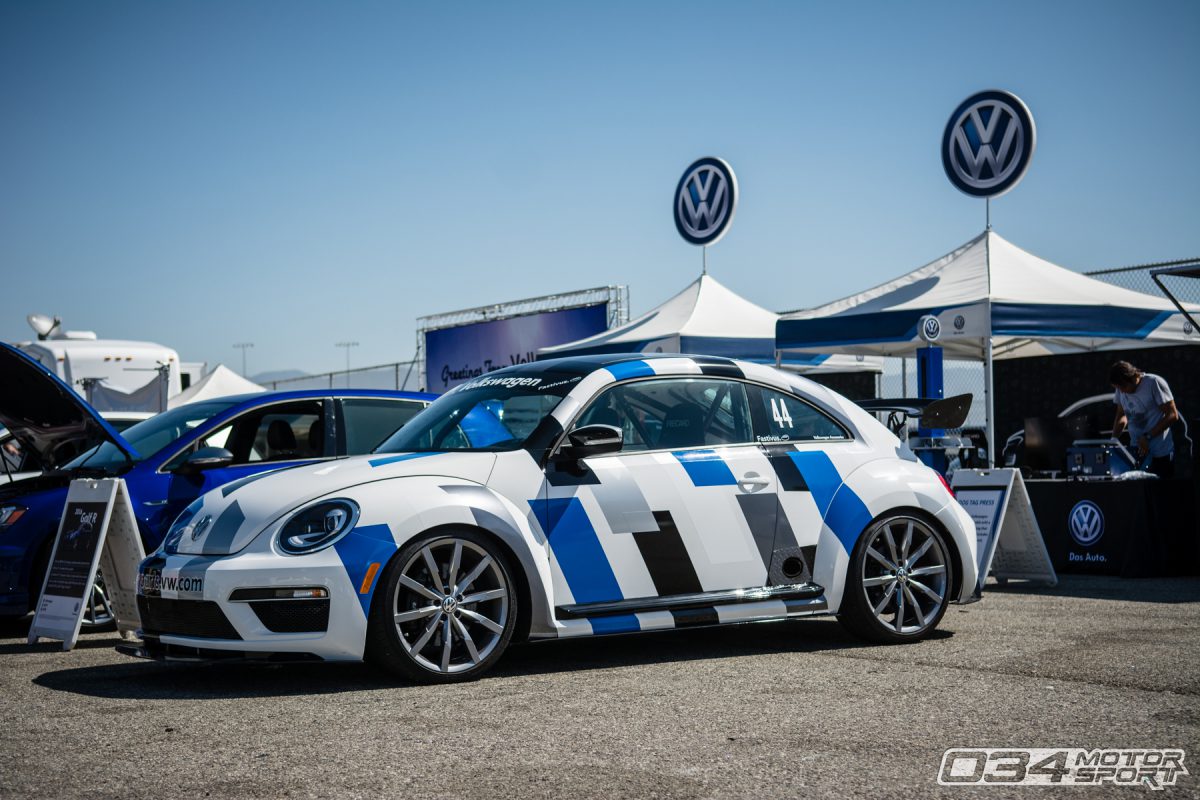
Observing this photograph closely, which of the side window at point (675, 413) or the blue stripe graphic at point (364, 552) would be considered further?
the side window at point (675, 413)

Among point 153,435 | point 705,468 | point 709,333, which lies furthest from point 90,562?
point 709,333

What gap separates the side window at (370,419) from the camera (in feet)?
28.7

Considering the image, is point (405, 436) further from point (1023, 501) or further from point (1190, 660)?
point (1023, 501)

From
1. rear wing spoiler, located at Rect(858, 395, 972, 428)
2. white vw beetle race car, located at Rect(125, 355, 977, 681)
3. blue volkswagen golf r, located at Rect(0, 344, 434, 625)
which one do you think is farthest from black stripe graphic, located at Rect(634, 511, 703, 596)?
rear wing spoiler, located at Rect(858, 395, 972, 428)

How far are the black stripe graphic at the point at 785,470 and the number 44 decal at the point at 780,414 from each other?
7.8 inches

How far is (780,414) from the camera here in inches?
274

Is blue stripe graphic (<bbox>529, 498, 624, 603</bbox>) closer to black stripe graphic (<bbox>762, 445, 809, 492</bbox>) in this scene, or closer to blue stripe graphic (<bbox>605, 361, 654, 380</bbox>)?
blue stripe graphic (<bbox>605, 361, 654, 380</bbox>)

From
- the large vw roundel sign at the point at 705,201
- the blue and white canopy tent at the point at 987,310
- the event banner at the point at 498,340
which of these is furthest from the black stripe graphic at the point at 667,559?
the event banner at the point at 498,340

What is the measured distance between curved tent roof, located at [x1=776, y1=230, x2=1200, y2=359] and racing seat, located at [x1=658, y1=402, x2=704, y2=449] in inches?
286

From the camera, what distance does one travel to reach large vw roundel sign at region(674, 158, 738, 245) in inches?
834

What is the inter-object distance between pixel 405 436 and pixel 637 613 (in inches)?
62.3

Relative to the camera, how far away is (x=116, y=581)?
7438 millimetres

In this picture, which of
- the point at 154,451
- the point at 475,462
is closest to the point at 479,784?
the point at 475,462

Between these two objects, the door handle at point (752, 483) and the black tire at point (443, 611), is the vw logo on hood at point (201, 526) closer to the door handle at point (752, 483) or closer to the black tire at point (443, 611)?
the black tire at point (443, 611)
